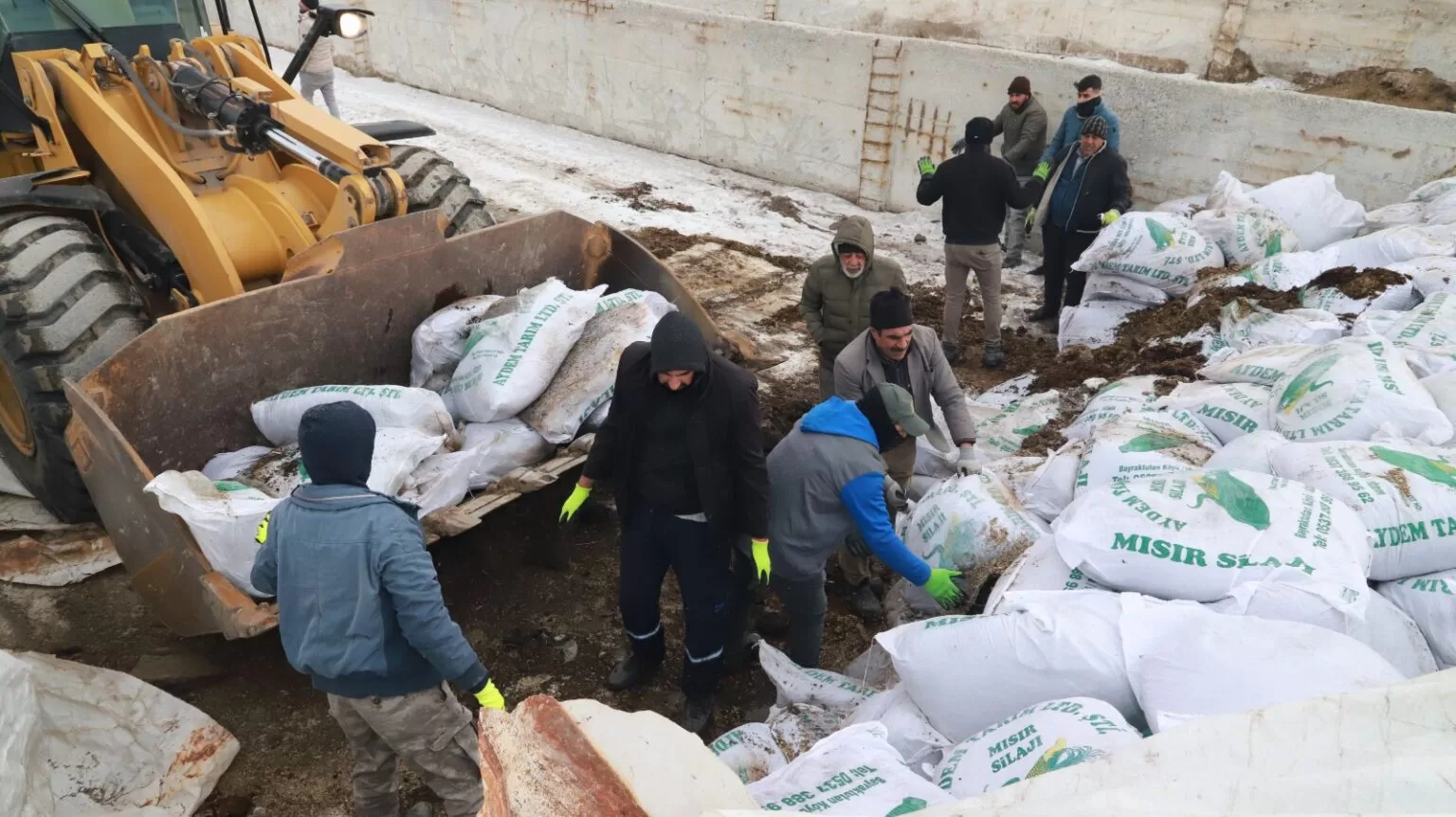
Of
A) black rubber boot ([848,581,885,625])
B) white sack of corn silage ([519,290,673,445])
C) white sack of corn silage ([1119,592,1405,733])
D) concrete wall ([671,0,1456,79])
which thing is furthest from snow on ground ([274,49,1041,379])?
white sack of corn silage ([1119,592,1405,733])

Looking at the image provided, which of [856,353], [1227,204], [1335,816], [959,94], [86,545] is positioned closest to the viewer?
[1335,816]

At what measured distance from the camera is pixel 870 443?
2.93 meters

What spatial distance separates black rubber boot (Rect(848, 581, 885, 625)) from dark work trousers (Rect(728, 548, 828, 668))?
0.27 metres

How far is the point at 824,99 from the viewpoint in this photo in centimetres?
810

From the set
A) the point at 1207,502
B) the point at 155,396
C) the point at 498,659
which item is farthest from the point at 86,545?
the point at 1207,502

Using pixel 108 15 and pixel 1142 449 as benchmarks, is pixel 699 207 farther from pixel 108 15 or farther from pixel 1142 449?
pixel 1142 449

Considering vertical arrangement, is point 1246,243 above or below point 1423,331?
below

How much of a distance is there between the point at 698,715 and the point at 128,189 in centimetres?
305

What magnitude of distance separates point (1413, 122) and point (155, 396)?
21.0 ft

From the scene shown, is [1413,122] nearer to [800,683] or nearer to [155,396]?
[800,683]

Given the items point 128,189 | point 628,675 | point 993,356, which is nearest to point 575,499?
point 628,675

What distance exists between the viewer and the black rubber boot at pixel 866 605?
12.0 feet

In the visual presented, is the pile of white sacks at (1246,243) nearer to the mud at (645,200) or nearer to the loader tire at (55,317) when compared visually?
the mud at (645,200)

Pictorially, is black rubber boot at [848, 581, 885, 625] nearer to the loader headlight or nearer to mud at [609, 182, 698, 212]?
the loader headlight
